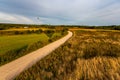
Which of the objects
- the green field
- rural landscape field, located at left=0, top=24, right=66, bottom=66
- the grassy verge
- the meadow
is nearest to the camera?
the grassy verge

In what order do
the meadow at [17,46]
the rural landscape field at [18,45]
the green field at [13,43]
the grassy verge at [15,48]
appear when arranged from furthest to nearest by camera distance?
the green field at [13,43], the rural landscape field at [18,45], the meadow at [17,46], the grassy verge at [15,48]

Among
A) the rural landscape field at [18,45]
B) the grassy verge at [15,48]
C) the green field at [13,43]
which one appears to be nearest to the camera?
the grassy verge at [15,48]

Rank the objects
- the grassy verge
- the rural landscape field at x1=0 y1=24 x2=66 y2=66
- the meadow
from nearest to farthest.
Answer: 1. the grassy verge
2. the meadow
3. the rural landscape field at x1=0 y1=24 x2=66 y2=66

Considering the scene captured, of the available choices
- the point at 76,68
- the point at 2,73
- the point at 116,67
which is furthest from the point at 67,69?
the point at 2,73

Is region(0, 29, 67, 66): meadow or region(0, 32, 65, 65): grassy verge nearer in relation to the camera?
region(0, 32, 65, 65): grassy verge

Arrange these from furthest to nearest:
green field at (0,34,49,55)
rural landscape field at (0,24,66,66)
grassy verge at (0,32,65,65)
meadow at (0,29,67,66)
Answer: green field at (0,34,49,55), rural landscape field at (0,24,66,66), meadow at (0,29,67,66), grassy verge at (0,32,65,65)

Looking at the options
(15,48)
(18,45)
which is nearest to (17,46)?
(18,45)

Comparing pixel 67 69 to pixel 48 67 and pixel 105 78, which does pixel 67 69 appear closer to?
pixel 48 67

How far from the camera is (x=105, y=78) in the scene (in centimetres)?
788

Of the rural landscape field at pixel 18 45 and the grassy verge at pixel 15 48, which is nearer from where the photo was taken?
the grassy verge at pixel 15 48

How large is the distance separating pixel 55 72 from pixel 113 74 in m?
2.81

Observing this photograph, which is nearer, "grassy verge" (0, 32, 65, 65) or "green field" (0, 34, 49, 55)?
"grassy verge" (0, 32, 65, 65)

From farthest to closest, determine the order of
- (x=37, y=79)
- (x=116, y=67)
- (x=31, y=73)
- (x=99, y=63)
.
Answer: (x=99, y=63) < (x=116, y=67) < (x=31, y=73) < (x=37, y=79)

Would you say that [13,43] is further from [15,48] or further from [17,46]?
[15,48]
